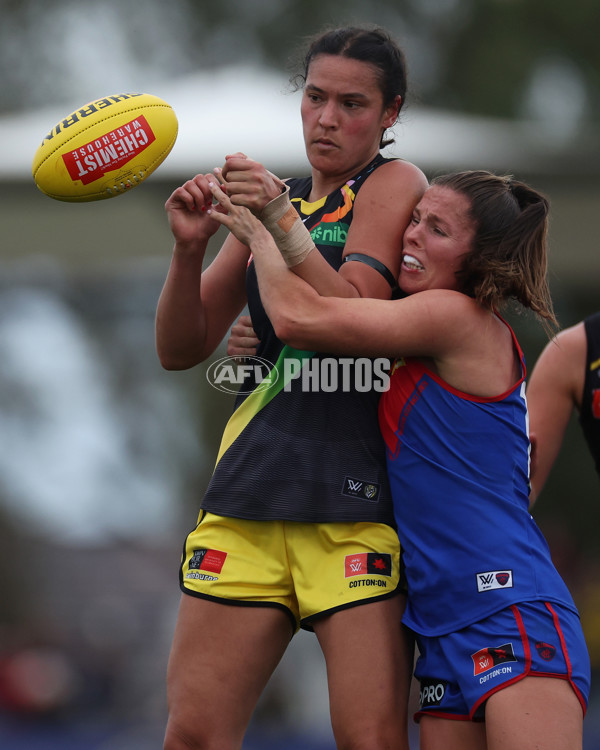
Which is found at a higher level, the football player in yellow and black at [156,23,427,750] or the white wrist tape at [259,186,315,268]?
the white wrist tape at [259,186,315,268]

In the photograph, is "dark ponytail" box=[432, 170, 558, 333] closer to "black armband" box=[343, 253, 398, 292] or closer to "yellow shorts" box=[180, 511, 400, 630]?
"black armband" box=[343, 253, 398, 292]

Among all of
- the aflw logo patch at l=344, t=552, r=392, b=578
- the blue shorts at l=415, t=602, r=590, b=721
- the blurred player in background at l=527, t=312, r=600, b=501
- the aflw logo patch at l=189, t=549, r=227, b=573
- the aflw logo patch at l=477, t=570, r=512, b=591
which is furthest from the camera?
the blurred player in background at l=527, t=312, r=600, b=501

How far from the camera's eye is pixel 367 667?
2.77 meters

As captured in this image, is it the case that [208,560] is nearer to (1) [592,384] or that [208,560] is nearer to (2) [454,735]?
(2) [454,735]

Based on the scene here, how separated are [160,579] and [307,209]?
5.65 m

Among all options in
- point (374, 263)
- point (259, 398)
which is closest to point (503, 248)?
point (374, 263)

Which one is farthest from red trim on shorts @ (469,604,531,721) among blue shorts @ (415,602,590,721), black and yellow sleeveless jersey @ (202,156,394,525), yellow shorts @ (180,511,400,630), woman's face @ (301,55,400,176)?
woman's face @ (301,55,400,176)

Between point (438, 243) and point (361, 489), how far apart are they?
2.32 feet

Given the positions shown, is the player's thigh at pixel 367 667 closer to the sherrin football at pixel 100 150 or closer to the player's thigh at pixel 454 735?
the player's thigh at pixel 454 735

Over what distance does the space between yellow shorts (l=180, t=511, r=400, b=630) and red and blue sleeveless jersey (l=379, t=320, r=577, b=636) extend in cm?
9

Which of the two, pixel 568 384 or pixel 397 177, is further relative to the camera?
pixel 568 384

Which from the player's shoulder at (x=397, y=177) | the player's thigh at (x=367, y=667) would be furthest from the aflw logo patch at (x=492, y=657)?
the player's shoulder at (x=397, y=177)

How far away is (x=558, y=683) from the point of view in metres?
2.62

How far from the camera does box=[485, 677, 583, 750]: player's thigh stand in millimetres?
2520
